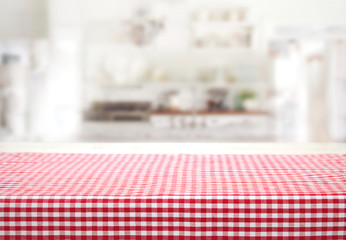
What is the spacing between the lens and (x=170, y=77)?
4.82 m

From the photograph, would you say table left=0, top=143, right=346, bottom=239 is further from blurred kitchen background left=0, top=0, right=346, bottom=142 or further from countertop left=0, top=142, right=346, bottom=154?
blurred kitchen background left=0, top=0, right=346, bottom=142

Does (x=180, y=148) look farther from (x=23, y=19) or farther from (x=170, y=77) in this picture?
(x=23, y=19)

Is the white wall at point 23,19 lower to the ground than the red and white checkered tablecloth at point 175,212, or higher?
higher

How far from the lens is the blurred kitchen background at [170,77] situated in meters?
4.71

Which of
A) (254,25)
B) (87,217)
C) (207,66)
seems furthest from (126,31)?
(87,217)

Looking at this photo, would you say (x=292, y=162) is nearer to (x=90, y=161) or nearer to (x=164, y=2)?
(x=90, y=161)

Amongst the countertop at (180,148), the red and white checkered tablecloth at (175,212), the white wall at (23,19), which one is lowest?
the red and white checkered tablecloth at (175,212)

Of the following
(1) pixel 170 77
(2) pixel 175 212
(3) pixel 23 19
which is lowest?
(2) pixel 175 212

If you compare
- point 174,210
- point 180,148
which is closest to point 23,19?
point 180,148

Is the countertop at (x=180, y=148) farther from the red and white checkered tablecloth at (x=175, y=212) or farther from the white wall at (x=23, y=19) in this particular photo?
the white wall at (x=23, y=19)

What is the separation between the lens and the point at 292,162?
1.22 m

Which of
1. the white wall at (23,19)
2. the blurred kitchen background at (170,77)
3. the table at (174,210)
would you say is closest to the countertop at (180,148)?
the table at (174,210)

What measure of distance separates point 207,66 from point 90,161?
3632 mm

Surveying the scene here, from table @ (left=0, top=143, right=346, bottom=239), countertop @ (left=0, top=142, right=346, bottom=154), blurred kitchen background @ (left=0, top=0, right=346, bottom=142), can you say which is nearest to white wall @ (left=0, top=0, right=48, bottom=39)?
blurred kitchen background @ (left=0, top=0, right=346, bottom=142)
